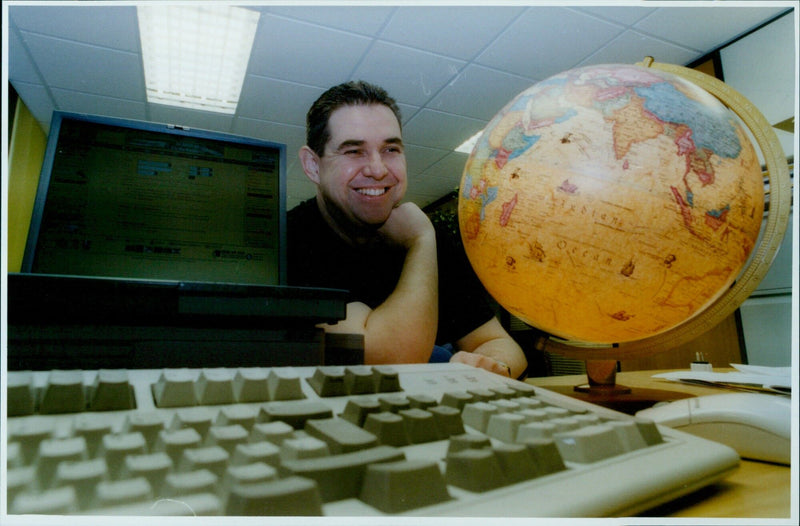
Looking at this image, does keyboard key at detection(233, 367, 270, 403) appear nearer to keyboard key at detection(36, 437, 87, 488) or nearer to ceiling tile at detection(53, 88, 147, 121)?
keyboard key at detection(36, 437, 87, 488)

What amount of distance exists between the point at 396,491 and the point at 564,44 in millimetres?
2142

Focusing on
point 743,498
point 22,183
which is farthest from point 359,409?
point 22,183

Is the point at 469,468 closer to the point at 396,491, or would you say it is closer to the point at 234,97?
the point at 396,491

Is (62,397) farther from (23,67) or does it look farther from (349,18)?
(23,67)

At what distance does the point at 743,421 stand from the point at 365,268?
0.70 m

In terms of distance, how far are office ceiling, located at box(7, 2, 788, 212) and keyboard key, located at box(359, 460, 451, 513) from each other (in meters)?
1.06

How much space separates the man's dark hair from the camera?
95 centimetres

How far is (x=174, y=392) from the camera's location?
0.31 metres

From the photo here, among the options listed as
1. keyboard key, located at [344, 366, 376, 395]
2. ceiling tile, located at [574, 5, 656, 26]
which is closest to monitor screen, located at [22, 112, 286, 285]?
keyboard key, located at [344, 366, 376, 395]

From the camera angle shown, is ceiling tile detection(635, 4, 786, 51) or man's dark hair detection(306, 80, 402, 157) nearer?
man's dark hair detection(306, 80, 402, 157)

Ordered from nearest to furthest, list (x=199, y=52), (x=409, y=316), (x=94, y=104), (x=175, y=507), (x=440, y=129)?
1. (x=175, y=507)
2. (x=409, y=316)
3. (x=199, y=52)
4. (x=440, y=129)
5. (x=94, y=104)

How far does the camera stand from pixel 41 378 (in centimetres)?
31

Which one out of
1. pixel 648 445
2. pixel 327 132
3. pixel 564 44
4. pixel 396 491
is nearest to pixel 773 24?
pixel 564 44

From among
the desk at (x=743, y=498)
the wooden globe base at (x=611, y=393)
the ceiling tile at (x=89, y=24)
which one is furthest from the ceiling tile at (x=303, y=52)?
the desk at (x=743, y=498)
